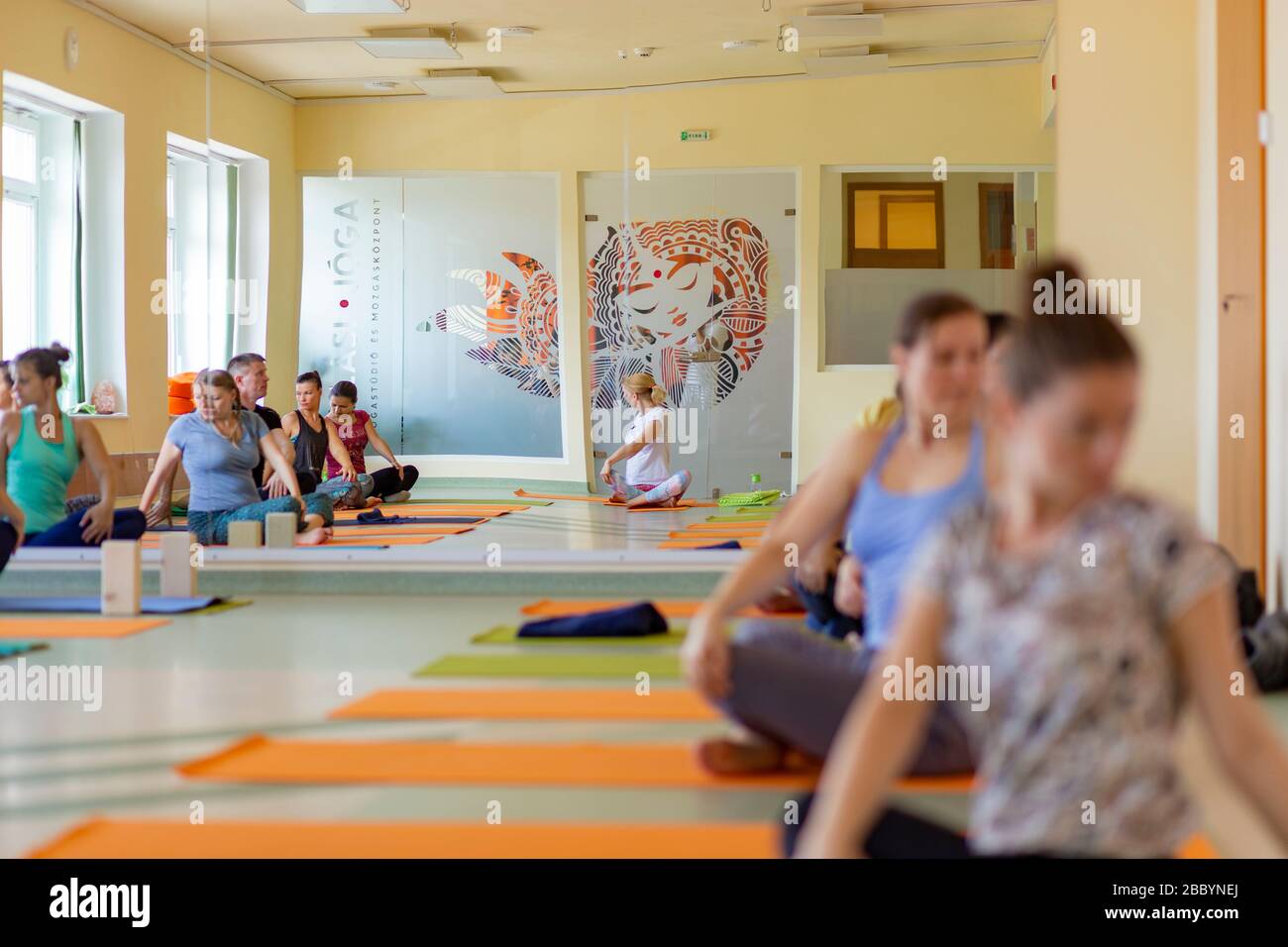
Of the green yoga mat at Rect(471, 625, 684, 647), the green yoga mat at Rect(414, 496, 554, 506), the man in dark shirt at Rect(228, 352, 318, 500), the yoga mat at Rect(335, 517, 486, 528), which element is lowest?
the green yoga mat at Rect(471, 625, 684, 647)

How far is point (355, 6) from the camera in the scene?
4.96 metres

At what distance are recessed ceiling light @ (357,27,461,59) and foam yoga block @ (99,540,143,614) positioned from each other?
2.02 m

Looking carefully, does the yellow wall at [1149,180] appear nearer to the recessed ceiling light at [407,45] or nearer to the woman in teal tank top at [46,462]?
the recessed ceiling light at [407,45]

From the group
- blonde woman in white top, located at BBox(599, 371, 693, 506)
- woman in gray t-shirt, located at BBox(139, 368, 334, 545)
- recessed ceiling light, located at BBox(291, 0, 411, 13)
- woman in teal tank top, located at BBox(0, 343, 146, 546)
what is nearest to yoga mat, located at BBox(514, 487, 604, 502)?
blonde woman in white top, located at BBox(599, 371, 693, 506)

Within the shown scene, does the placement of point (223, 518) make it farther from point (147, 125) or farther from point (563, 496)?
point (147, 125)

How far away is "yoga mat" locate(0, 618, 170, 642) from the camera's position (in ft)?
13.9

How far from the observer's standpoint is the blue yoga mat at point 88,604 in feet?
15.6

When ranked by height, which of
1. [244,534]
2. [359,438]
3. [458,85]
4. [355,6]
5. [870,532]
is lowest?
[244,534]

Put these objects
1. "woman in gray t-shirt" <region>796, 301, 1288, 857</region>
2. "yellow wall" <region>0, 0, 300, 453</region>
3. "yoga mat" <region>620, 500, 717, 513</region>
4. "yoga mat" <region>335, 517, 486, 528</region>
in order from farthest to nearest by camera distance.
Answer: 1. "yoga mat" <region>620, 500, 717, 513</region>
2. "yoga mat" <region>335, 517, 486, 528</region>
3. "yellow wall" <region>0, 0, 300, 453</region>
4. "woman in gray t-shirt" <region>796, 301, 1288, 857</region>

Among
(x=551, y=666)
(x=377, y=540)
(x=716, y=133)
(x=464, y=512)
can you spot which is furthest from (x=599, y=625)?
(x=716, y=133)

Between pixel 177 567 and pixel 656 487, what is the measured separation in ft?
7.40

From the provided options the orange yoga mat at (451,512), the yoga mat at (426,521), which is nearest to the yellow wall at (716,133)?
the orange yoga mat at (451,512)

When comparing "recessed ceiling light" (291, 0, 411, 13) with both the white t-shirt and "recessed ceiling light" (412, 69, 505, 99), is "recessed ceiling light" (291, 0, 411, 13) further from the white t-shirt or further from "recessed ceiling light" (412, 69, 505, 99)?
the white t-shirt
